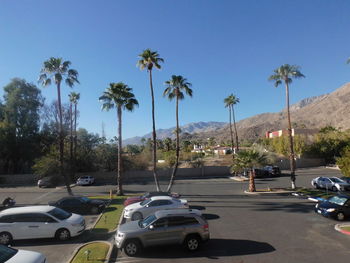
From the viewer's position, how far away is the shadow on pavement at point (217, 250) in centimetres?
1029

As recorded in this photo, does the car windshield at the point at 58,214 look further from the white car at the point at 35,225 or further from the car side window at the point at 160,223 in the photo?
the car side window at the point at 160,223

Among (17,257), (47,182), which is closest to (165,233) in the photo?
(17,257)

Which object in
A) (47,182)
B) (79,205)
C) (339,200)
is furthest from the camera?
(47,182)

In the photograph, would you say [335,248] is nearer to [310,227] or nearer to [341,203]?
[310,227]

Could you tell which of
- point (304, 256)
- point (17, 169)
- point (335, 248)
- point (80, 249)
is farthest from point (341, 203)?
point (17, 169)

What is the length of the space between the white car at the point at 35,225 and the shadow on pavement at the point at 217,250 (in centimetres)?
428

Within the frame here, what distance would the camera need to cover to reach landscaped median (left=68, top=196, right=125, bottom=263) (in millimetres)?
10008

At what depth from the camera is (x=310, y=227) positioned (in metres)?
14.0

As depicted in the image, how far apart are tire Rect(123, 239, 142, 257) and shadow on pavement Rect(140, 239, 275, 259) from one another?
0.32 meters

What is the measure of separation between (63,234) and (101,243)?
2.30 meters

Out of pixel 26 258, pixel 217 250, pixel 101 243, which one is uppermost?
pixel 26 258

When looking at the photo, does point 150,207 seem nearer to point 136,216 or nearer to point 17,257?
point 136,216

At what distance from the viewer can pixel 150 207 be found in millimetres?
16172

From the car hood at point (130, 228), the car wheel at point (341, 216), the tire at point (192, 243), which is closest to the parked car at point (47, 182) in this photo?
the car hood at point (130, 228)
